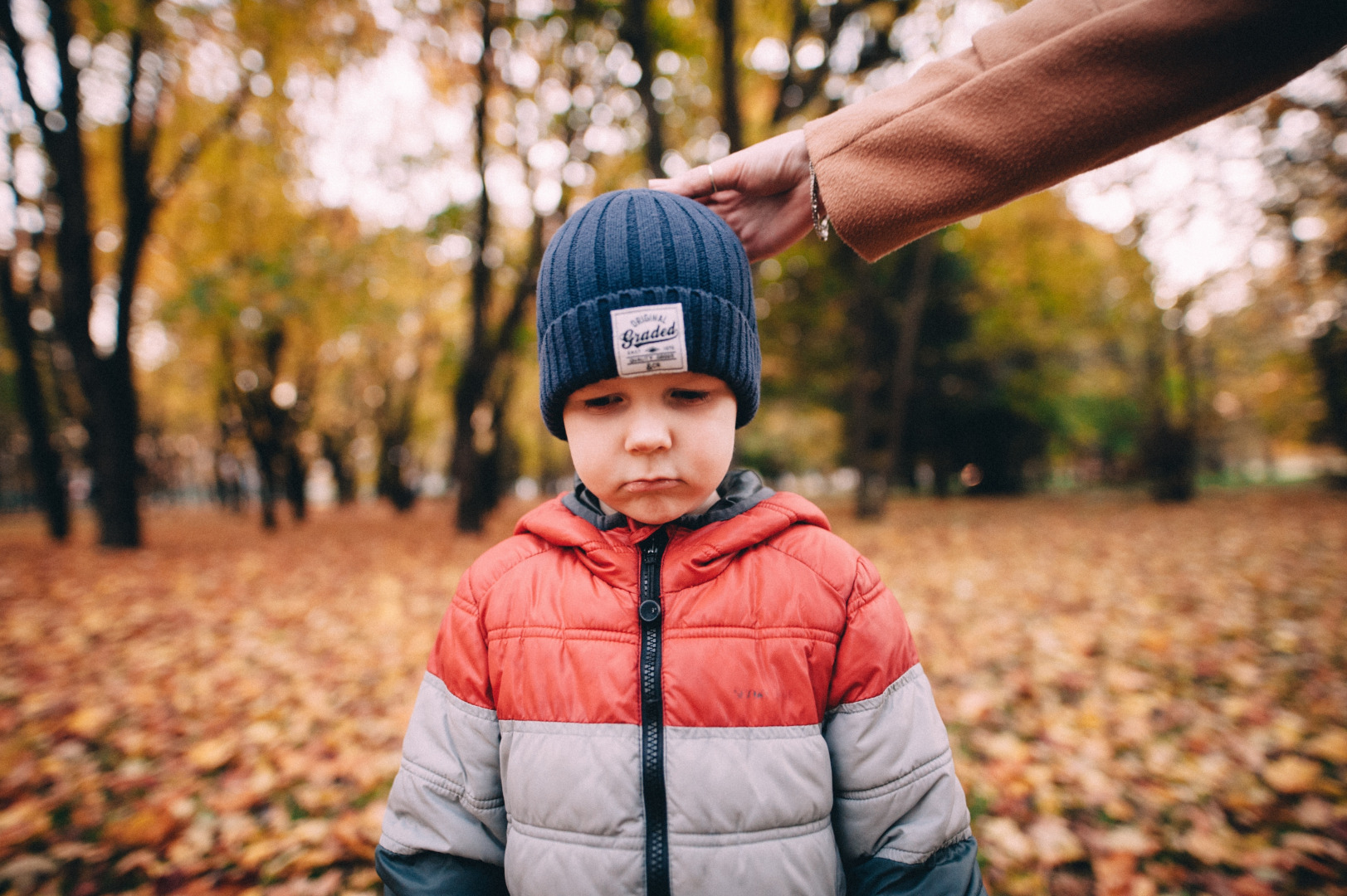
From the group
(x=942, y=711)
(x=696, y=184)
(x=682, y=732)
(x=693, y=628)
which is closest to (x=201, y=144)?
(x=696, y=184)

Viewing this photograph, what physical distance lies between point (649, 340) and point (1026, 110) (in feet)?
2.74

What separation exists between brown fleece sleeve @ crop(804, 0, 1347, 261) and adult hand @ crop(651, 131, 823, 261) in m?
0.07

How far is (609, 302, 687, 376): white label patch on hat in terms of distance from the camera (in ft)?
3.48

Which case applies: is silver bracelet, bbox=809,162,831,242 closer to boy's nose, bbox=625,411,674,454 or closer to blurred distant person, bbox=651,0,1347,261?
blurred distant person, bbox=651,0,1347,261

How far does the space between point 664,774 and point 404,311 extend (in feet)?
43.4

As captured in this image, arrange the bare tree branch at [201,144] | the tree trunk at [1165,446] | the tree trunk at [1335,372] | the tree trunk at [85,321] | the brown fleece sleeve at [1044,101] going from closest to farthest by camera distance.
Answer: the brown fleece sleeve at [1044,101], the tree trunk at [85,321], the bare tree branch at [201,144], the tree trunk at [1335,372], the tree trunk at [1165,446]

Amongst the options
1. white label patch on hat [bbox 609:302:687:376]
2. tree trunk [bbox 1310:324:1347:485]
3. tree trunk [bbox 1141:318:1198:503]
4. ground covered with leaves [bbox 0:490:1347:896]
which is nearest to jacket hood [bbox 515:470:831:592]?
white label patch on hat [bbox 609:302:687:376]

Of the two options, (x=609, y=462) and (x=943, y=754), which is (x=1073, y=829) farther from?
(x=609, y=462)

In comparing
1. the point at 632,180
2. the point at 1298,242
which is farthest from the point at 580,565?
the point at 1298,242

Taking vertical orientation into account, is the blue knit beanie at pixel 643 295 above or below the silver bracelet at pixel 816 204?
below

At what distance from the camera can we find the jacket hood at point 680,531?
1221mm

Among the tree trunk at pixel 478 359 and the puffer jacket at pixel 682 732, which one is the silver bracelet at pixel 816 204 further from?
the tree trunk at pixel 478 359

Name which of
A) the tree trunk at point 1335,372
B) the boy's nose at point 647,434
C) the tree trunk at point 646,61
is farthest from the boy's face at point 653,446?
the tree trunk at point 1335,372

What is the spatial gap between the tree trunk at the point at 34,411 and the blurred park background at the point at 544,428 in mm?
73
